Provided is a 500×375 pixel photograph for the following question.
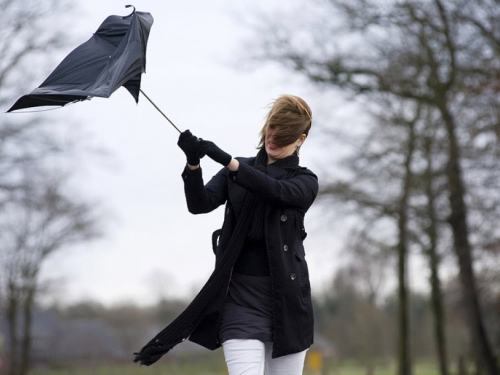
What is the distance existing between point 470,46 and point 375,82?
369 cm

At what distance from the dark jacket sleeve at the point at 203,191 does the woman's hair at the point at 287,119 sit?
375mm

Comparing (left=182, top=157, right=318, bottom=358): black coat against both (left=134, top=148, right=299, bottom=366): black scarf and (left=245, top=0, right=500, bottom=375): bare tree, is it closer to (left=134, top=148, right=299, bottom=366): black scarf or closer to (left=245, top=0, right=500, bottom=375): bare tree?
(left=134, top=148, right=299, bottom=366): black scarf

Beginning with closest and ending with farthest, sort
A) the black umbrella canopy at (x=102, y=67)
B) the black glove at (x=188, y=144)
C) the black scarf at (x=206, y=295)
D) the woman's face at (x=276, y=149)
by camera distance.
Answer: the black glove at (x=188, y=144) → the black umbrella canopy at (x=102, y=67) → the black scarf at (x=206, y=295) → the woman's face at (x=276, y=149)

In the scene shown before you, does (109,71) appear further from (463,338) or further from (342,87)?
(463,338)

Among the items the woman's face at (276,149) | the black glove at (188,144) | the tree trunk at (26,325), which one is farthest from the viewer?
the tree trunk at (26,325)

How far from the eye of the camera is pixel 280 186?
12.8 feet

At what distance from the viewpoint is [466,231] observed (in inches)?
803

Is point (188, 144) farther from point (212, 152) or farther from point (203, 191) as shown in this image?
point (203, 191)

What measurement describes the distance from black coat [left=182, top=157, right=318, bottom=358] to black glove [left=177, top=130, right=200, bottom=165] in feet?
0.34

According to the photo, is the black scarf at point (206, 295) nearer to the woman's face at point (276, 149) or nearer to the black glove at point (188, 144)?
the woman's face at point (276, 149)

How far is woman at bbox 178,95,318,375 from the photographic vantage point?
3855mm

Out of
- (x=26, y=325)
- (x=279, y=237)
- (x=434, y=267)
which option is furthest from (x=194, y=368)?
(x=279, y=237)

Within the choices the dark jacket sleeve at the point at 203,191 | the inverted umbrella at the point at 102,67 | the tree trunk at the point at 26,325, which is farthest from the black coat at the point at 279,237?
the tree trunk at the point at 26,325

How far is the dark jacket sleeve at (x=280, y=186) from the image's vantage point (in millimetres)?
3766
